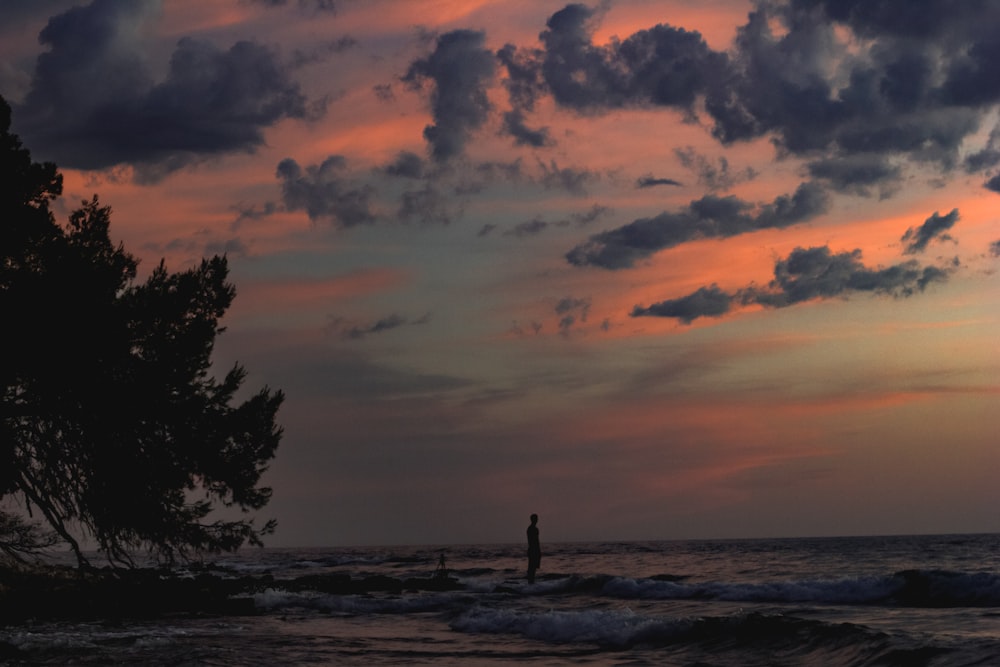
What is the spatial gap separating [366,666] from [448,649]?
9.78 ft

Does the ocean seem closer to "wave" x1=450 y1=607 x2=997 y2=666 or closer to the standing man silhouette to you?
"wave" x1=450 y1=607 x2=997 y2=666

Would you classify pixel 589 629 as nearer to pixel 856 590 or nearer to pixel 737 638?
pixel 737 638

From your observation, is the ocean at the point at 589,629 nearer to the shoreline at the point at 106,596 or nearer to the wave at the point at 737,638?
the wave at the point at 737,638

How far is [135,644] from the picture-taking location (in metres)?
17.8

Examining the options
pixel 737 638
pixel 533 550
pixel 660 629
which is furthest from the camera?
pixel 533 550

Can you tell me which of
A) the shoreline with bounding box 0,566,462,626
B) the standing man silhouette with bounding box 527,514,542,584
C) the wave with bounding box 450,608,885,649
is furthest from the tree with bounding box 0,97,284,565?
the standing man silhouette with bounding box 527,514,542,584

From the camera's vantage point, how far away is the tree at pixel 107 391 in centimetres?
1914

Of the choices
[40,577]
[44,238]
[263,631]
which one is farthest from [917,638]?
A: [40,577]

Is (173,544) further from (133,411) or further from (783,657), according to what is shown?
(783,657)

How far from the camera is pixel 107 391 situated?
20141 mm

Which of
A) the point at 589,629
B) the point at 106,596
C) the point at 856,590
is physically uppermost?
the point at 106,596

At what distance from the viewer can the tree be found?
62.8 ft

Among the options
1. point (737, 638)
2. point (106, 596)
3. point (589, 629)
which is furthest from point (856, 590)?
point (106, 596)

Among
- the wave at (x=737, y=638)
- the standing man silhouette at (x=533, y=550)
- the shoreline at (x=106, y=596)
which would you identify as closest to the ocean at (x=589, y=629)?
the wave at (x=737, y=638)
